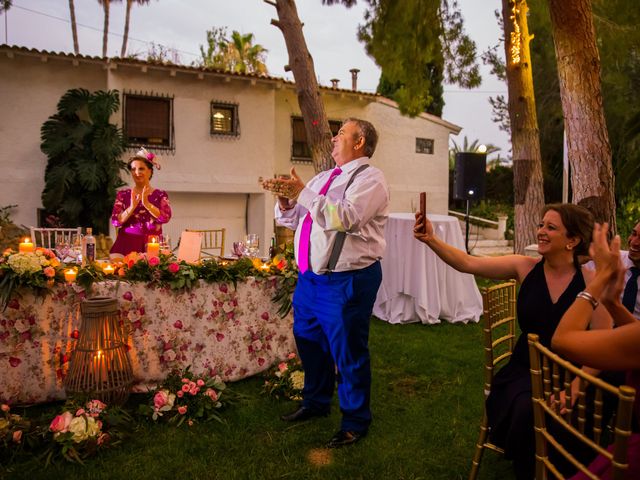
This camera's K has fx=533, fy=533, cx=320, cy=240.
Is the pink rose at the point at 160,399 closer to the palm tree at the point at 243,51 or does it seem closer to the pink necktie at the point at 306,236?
the pink necktie at the point at 306,236

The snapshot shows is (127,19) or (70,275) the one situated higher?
(127,19)

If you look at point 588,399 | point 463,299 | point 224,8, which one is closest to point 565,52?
point 463,299

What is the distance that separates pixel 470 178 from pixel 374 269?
776 centimetres

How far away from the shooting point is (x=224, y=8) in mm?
117375

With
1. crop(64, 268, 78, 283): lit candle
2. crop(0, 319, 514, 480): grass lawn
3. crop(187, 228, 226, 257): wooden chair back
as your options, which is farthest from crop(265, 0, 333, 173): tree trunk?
crop(64, 268, 78, 283): lit candle

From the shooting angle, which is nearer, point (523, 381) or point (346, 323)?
point (523, 381)

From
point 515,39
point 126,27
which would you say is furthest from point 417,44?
point 126,27

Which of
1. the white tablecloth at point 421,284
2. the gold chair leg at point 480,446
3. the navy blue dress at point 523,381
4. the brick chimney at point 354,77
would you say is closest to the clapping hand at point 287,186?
the navy blue dress at point 523,381

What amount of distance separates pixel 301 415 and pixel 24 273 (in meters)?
1.95

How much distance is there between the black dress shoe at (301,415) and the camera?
3510 millimetres

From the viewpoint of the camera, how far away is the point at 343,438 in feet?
10.4

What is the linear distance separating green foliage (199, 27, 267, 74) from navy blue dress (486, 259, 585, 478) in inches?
1015

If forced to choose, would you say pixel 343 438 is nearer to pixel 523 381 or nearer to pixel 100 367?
pixel 523 381

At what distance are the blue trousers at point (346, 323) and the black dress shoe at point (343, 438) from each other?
1.2 inches
